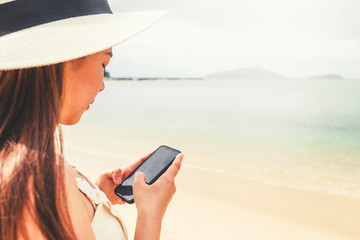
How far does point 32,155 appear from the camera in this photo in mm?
775

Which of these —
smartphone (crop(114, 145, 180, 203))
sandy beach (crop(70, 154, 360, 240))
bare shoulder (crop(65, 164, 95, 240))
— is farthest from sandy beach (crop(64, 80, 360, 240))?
bare shoulder (crop(65, 164, 95, 240))

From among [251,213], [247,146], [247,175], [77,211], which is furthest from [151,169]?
[247,146]

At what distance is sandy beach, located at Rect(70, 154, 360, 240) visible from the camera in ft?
12.5

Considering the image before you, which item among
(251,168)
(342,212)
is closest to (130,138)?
(251,168)

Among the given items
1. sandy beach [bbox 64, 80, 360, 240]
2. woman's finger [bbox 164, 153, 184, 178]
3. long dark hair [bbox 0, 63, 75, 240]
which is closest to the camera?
long dark hair [bbox 0, 63, 75, 240]

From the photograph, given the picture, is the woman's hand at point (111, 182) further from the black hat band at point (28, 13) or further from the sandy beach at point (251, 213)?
the sandy beach at point (251, 213)

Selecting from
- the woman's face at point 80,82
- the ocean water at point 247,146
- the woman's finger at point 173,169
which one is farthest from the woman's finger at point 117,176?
the ocean water at point 247,146

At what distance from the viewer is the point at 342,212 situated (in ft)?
14.6

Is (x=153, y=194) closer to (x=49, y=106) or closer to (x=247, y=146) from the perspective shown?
(x=49, y=106)

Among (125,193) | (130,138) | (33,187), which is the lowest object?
(130,138)

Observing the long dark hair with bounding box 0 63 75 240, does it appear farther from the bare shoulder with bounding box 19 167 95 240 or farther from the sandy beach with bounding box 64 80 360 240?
the sandy beach with bounding box 64 80 360 240

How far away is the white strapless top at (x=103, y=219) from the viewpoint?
97 centimetres

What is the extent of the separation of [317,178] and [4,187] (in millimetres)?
6602

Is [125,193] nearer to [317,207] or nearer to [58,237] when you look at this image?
[58,237]
